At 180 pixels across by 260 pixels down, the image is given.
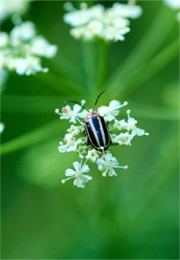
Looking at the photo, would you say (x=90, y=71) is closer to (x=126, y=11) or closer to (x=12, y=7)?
(x=126, y=11)

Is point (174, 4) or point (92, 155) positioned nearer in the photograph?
point (92, 155)

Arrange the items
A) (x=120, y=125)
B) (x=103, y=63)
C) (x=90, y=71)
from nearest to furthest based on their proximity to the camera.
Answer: (x=120, y=125) → (x=103, y=63) → (x=90, y=71)

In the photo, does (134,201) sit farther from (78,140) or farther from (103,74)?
(78,140)

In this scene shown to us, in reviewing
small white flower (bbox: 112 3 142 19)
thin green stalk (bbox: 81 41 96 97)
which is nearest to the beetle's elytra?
thin green stalk (bbox: 81 41 96 97)

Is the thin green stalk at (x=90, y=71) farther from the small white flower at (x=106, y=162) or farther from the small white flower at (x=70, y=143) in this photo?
the small white flower at (x=106, y=162)

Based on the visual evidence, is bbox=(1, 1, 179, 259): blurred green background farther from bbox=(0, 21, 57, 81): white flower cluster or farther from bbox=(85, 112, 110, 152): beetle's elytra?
bbox=(85, 112, 110, 152): beetle's elytra

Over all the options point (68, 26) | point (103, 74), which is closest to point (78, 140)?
point (103, 74)

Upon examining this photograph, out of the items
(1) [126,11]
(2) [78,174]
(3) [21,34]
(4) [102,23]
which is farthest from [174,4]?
(2) [78,174]
